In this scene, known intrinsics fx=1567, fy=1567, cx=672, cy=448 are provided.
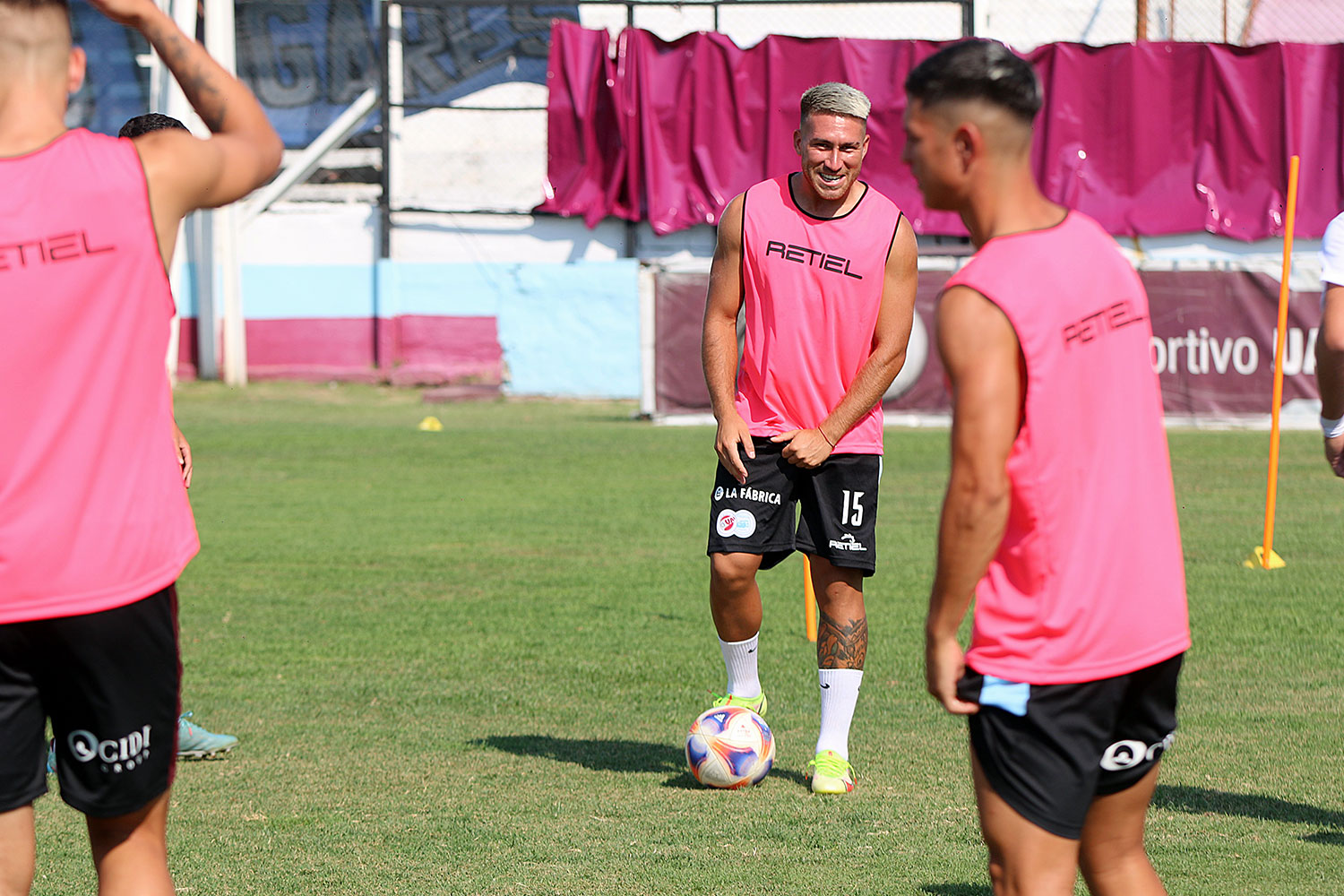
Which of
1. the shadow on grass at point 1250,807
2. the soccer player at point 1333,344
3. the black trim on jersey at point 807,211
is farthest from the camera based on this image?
the black trim on jersey at point 807,211

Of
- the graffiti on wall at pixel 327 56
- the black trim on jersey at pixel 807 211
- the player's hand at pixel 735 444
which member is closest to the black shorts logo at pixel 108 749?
the player's hand at pixel 735 444

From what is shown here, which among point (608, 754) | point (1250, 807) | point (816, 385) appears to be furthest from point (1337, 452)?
point (608, 754)

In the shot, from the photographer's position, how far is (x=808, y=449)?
18.4 feet

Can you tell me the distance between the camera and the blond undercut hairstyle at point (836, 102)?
551 cm

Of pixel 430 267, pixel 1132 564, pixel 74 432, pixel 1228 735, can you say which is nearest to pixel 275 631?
pixel 1228 735

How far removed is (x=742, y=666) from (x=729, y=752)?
464 millimetres

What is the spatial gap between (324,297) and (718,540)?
23.9m

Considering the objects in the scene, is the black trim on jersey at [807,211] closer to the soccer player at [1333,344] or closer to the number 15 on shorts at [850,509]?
the number 15 on shorts at [850,509]

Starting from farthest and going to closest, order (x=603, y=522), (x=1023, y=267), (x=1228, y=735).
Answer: (x=603, y=522), (x=1228, y=735), (x=1023, y=267)

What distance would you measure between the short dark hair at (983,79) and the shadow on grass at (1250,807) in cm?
301

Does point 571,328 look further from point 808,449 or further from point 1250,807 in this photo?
point 1250,807

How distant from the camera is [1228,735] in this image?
6.12 m

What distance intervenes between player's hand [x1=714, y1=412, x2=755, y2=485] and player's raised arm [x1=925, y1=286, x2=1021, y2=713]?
2.78m

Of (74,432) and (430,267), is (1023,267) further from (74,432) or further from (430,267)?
(430,267)
